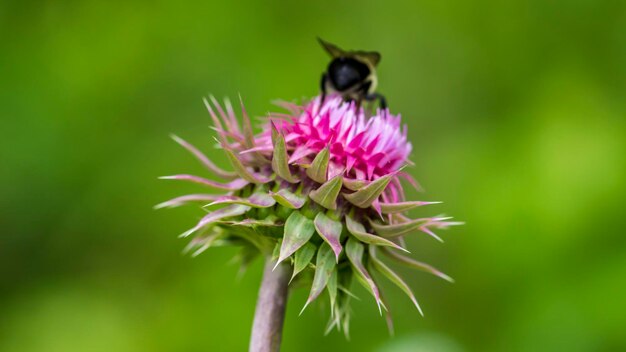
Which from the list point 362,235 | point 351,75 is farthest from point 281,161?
point 351,75

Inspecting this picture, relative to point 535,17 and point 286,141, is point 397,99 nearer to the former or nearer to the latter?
point 535,17

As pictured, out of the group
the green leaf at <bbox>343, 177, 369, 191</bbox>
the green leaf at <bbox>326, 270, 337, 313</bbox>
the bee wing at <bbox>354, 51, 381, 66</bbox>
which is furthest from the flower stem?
the bee wing at <bbox>354, 51, 381, 66</bbox>

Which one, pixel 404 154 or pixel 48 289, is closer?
pixel 404 154

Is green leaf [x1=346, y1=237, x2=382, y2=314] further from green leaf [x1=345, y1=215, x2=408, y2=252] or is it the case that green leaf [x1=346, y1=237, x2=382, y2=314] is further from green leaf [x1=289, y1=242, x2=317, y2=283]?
green leaf [x1=289, y1=242, x2=317, y2=283]

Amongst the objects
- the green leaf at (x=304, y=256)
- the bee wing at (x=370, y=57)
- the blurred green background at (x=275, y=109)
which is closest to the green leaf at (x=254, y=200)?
the green leaf at (x=304, y=256)

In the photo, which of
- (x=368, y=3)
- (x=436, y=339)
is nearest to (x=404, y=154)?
(x=436, y=339)

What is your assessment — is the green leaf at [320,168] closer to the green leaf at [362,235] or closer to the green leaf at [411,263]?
Result: the green leaf at [362,235]

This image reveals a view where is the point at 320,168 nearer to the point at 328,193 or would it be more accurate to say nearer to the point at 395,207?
the point at 328,193
